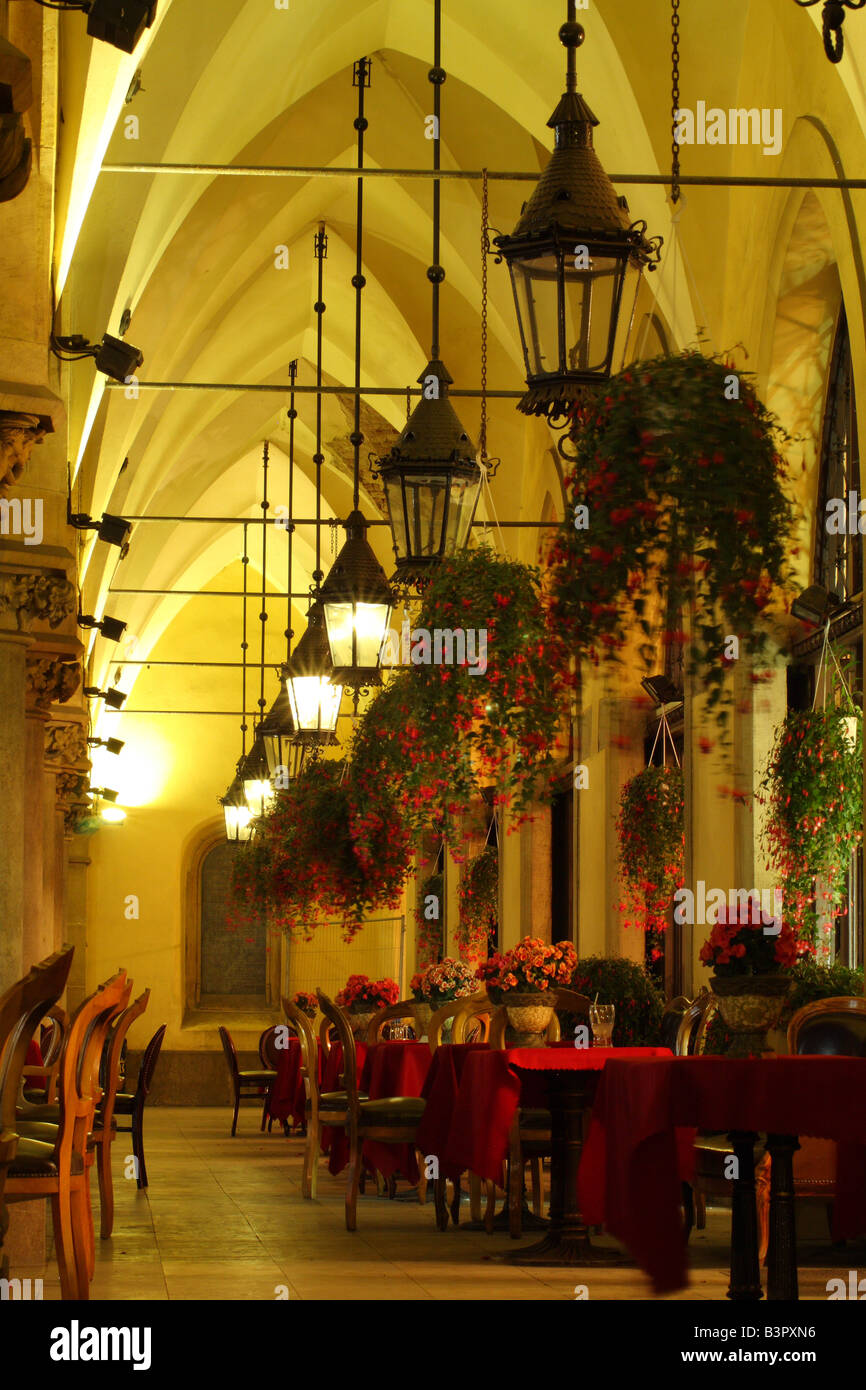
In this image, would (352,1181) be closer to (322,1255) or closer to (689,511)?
(322,1255)

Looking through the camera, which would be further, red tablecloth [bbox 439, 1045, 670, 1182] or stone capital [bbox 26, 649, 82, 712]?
stone capital [bbox 26, 649, 82, 712]

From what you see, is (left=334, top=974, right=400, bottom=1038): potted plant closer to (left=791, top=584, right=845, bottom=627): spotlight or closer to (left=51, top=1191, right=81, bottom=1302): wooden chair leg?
(left=791, top=584, right=845, bottom=627): spotlight

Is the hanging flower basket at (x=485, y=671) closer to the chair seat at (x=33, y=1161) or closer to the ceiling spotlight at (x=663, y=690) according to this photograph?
the chair seat at (x=33, y=1161)

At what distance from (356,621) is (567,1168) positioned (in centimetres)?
245

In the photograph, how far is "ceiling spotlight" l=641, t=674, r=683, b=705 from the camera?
10633 mm

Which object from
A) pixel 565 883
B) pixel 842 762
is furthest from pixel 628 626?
pixel 565 883

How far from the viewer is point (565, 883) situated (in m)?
14.1

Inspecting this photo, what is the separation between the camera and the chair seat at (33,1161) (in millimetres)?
5090

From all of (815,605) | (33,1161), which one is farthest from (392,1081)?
(33,1161)

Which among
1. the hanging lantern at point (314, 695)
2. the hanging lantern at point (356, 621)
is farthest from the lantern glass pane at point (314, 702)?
the hanging lantern at point (356, 621)

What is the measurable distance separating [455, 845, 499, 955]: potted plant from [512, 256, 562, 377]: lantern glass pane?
11408mm

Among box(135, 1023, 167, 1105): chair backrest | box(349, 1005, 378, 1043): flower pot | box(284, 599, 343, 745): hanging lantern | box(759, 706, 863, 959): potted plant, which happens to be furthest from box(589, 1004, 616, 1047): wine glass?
box(349, 1005, 378, 1043): flower pot

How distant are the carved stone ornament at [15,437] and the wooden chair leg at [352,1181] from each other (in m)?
3.48

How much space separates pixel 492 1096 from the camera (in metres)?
6.96
